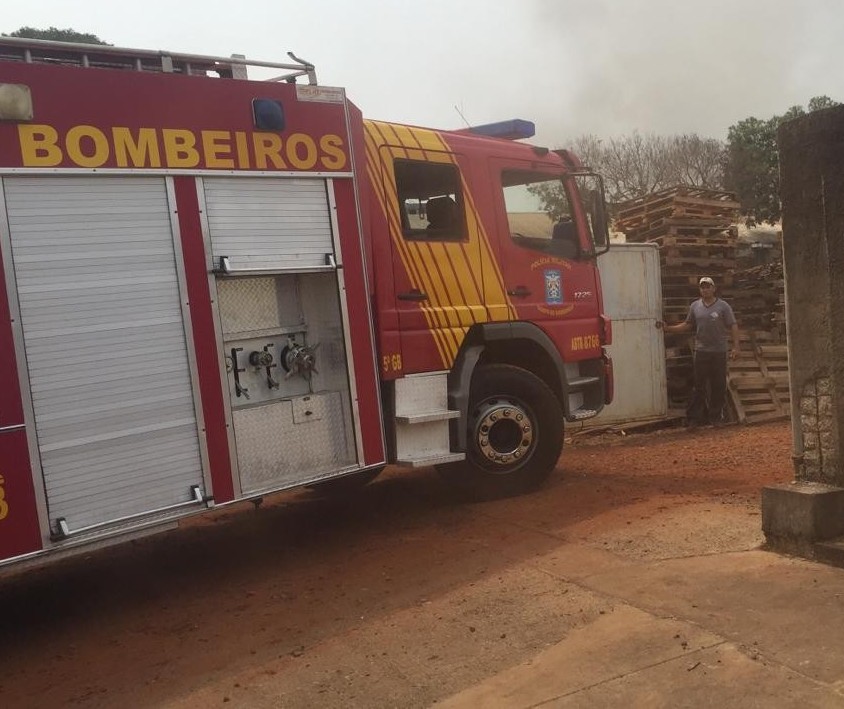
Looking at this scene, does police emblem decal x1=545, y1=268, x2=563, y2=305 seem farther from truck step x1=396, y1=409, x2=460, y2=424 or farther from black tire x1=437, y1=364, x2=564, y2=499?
truck step x1=396, y1=409, x2=460, y2=424

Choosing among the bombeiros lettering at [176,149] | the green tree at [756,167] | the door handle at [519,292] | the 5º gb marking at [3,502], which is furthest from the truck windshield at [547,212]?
the green tree at [756,167]

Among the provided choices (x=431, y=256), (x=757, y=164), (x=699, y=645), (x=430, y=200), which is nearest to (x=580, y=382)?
(x=431, y=256)

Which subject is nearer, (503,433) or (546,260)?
(503,433)

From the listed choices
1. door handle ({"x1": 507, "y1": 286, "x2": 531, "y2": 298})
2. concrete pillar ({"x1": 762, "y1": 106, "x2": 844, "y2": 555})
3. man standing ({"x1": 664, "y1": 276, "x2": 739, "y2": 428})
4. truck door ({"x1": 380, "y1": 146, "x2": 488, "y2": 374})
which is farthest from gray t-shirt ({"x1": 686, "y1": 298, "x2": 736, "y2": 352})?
concrete pillar ({"x1": 762, "y1": 106, "x2": 844, "y2": 555})

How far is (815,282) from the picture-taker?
15.6ft

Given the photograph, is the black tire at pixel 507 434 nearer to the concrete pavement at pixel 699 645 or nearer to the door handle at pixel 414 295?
the door handle at pixel 414 295

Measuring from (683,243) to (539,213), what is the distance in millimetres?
5503

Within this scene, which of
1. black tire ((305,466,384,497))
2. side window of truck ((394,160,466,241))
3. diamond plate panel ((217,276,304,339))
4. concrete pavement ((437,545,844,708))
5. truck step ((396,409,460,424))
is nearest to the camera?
concrete pavement ((437,545,844,708))

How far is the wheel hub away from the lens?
660 centimetres

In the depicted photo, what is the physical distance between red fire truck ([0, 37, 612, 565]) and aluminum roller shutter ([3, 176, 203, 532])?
0.04 ft

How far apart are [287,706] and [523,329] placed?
154 inches

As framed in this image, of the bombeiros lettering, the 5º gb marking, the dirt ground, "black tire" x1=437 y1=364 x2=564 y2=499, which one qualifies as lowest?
the dirt ground

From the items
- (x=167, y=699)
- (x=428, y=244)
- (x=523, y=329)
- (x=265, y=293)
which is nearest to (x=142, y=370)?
(x=265, y=293)

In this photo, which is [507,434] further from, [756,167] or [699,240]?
[756,167]
